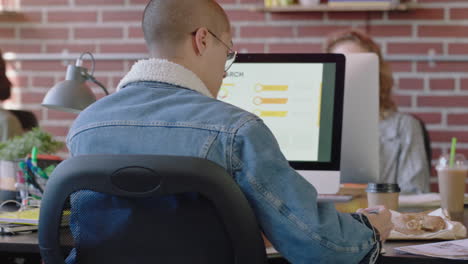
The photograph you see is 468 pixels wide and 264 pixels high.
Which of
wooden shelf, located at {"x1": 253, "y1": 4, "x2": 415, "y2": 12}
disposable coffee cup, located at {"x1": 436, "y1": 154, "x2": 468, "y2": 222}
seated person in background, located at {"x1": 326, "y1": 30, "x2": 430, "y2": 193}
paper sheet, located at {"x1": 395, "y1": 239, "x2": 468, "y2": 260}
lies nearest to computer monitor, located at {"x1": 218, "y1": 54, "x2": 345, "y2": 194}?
disposable coffee cup, located at {"x1": 436, "y1": 154, "x2": 468, "y2": 222}

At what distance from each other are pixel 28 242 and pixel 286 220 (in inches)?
21.7

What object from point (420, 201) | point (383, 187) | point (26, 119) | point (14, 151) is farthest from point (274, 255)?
point (26, 119)

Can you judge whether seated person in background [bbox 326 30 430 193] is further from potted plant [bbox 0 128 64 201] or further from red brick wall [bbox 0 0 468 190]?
potted plant [bbox 0 128 64 201]

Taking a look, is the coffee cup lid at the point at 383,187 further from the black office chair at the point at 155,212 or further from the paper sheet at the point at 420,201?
the black office chair at the point at 155,212

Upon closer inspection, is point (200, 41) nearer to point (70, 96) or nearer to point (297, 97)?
point (297, 97)

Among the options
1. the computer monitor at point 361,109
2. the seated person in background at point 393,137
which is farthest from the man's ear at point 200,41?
the seated person in background at point 393,137

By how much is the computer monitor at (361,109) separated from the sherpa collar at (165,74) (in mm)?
657

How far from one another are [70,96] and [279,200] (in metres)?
1.05

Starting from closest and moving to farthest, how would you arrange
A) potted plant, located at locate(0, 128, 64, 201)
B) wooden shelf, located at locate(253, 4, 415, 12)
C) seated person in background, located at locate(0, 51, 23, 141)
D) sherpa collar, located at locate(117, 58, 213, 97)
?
1. sherpa collar, located at locate(117, 58, 213, 97)
2. potted plant, located at locate(0, 128, 64, 201)
3. seated person in background, located at locate(0, 51, 23, 141)
4. wooden shelf, located at locate(253, 4, 415, 12)

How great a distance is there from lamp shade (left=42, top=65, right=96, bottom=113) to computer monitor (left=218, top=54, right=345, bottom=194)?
0.44m

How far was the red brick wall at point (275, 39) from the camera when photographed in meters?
3.13

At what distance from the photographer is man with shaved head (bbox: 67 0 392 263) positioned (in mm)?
1072

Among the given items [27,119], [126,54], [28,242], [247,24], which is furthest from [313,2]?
[28,242]

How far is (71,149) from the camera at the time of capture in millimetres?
1221
